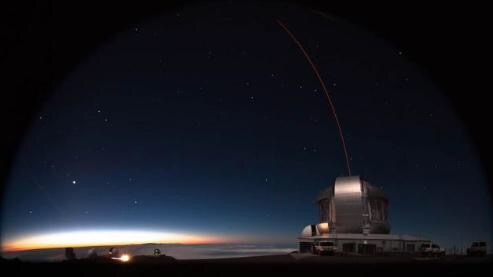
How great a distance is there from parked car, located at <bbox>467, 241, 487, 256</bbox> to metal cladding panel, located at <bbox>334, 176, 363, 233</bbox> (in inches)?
890

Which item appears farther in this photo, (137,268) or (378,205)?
(378,205)

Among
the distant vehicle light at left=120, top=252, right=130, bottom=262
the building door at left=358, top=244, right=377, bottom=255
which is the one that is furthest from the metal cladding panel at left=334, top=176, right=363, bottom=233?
the distant vehicle light at left=120, top=252, right=130, bottom=262

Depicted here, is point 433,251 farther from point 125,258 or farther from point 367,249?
point 125,258

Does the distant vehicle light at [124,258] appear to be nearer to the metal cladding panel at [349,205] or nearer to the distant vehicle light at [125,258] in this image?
the distant vehicle light at [125,258]

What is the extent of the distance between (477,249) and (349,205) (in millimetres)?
24629

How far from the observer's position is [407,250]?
53.4 metres

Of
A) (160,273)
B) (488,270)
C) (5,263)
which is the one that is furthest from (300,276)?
(5,263)

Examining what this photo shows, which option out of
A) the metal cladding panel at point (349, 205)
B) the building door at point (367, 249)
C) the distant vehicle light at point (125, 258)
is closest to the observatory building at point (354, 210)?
the metal cladding panel at point (349, 205)

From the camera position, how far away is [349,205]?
61688 millimetres

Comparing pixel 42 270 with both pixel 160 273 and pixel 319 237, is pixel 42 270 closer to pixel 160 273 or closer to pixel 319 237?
pixel 160 273

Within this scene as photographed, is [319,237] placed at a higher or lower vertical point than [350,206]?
lower

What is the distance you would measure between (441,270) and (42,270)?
63.1 ft

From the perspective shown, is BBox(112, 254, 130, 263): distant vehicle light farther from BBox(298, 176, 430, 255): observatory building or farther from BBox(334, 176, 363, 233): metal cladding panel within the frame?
BBox(334, 176, 363, 233): metal cladding panel

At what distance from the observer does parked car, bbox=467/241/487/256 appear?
37.4 meters
